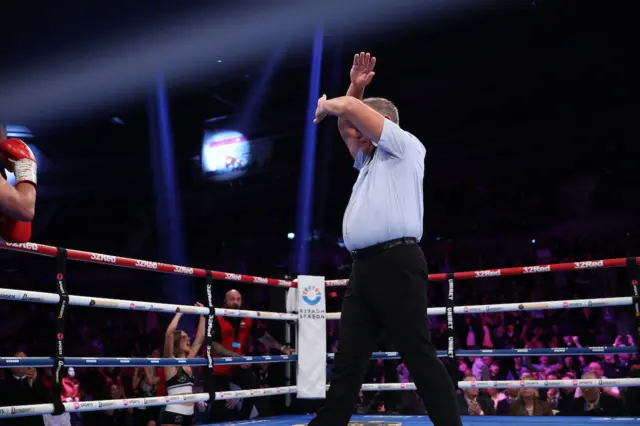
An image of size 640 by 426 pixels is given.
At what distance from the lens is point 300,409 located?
14.6ft

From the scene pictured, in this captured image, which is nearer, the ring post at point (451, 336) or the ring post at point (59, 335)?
the ring post at point (59, 335)

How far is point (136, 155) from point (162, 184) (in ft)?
2.35

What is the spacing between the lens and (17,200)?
1.59 m

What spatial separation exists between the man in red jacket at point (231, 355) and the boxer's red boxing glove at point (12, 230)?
2.93 meters

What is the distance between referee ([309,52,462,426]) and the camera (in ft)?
6.21

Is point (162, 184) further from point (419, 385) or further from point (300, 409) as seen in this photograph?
point (419, 385)

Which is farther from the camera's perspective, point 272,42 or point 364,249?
point 272,42

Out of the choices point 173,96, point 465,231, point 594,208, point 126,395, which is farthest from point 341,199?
point 126,395

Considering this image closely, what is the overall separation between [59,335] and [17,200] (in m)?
1.10

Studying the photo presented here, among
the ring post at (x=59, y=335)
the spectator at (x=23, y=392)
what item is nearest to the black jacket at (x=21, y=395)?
the spectator at (x=23, y=392)

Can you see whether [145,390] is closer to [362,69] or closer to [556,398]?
[556,398]

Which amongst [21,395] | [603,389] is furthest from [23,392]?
[603,389]

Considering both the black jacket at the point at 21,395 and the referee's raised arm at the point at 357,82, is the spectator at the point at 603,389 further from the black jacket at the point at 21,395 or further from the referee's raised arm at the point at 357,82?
the black jacket at the point at 21,395

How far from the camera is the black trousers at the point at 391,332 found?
6.10 feet
